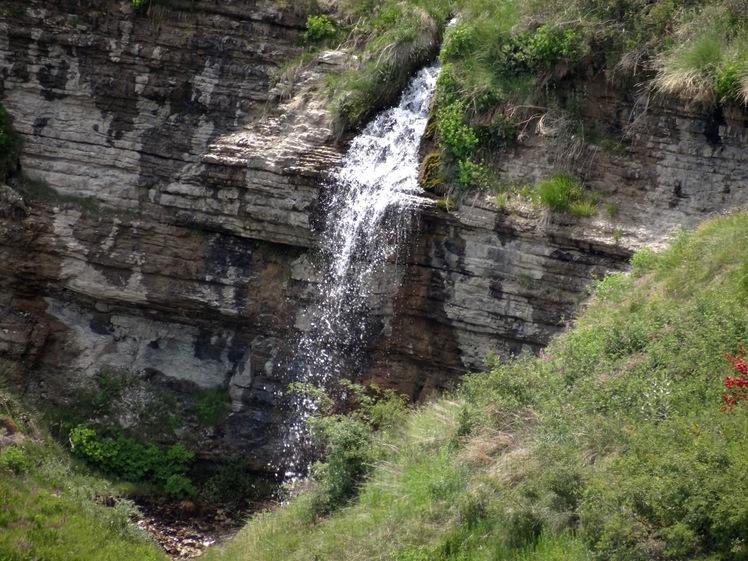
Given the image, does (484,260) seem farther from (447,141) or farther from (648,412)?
(648,412)

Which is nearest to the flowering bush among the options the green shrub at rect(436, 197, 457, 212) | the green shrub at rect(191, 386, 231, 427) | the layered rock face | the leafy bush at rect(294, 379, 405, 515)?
the leafy bush at rect(294, 379, 405, 515)

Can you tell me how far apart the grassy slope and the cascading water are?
3.03 m

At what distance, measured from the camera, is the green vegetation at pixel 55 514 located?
35.7 feet

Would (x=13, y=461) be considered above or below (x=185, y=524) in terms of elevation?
above

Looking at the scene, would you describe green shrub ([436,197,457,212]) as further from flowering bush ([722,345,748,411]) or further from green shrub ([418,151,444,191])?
flowering bush ([722,345,748,411])

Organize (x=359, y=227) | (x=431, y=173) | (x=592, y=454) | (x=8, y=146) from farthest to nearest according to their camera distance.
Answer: (x=8, y=146) < (x=359, y=227) < (x=431, y=173) < (x=592, y=454)

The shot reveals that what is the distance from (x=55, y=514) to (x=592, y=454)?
23.1ft

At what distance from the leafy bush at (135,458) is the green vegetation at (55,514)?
2.62 ft

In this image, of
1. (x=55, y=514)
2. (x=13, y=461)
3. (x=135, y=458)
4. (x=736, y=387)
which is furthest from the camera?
(x=135, y=458)

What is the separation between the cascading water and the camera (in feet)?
44.3

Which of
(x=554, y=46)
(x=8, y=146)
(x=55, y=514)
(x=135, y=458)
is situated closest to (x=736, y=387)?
(x=554, y=46)

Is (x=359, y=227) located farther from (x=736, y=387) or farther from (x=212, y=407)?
(x=736, y=387)

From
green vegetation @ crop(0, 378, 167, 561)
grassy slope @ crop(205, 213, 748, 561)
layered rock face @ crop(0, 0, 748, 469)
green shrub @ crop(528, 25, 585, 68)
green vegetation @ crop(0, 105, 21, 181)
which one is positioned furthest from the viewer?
green vegetation @ crop(0, 105, 21, 181)

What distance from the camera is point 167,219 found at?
49.3 ft
